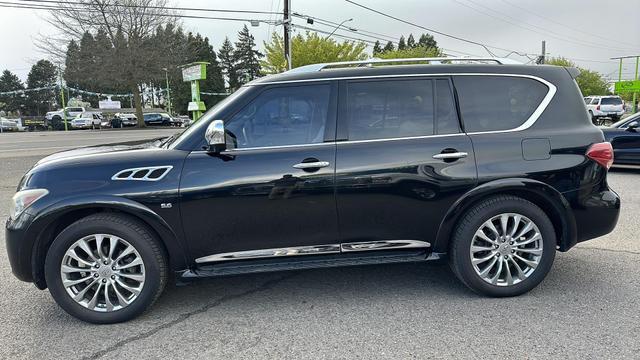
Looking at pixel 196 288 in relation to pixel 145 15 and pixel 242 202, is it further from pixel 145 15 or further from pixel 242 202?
pixel 145 15

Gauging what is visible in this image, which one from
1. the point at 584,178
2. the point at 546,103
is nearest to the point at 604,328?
the point at 584,178

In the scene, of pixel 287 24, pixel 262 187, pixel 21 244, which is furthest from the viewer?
pixel 287 24

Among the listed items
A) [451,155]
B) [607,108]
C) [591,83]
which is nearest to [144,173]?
[451,155]

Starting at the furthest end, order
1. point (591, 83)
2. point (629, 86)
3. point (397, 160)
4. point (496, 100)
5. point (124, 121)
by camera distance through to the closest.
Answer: point (591, 83), point (124, 121), point (629, 86), point (496, 100), point (397, 160)

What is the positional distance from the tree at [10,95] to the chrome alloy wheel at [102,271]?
111m

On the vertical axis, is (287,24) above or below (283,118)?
above

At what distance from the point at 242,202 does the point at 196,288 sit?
3.87 feet

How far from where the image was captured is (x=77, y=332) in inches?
130

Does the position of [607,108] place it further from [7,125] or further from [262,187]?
[7,125]

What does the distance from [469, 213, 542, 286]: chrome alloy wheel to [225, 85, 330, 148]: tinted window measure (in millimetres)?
1539

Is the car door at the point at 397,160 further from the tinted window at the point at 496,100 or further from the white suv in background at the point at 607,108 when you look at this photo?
the white suv in background at the point at 607,108

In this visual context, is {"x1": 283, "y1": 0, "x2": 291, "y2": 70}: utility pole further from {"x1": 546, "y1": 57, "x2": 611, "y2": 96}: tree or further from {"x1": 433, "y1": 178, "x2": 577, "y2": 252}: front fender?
{"x1": 546, "y1": 57, "x2": 611, "y2": 96}: tree

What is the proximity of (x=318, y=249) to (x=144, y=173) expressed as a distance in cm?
143

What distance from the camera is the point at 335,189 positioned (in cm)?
345
